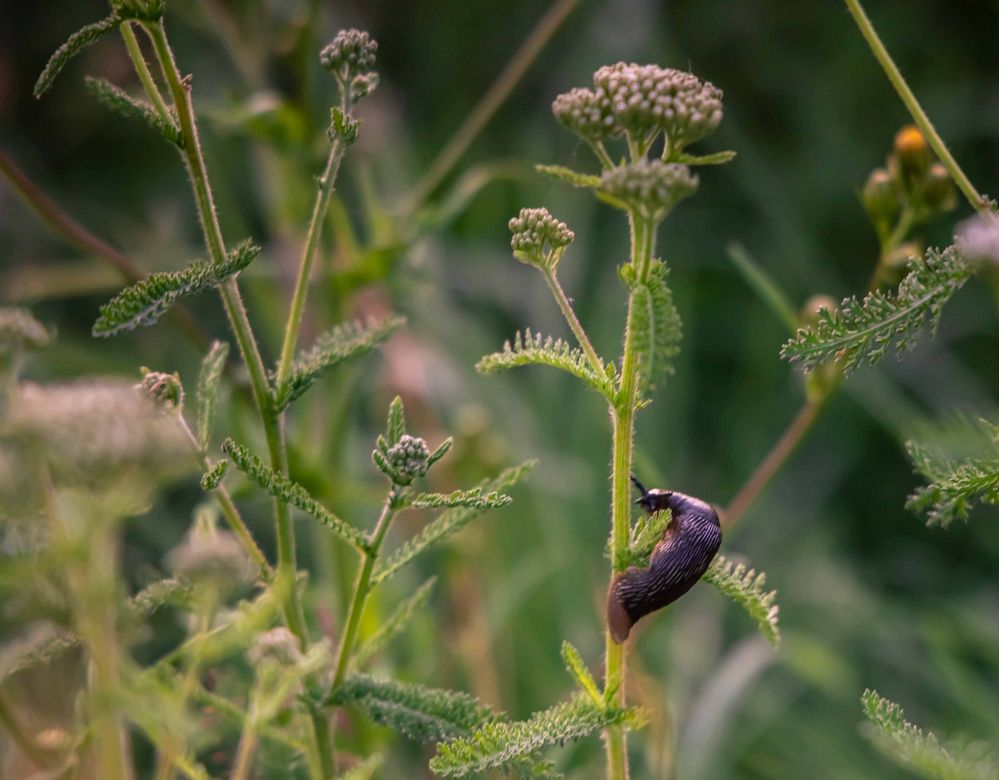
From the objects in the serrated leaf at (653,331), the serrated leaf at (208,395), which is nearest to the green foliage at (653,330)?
the serrated leaf at (653,331)

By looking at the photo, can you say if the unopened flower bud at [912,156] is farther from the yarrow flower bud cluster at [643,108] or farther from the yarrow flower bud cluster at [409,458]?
the yarrow flower bud cluster at [409,458]

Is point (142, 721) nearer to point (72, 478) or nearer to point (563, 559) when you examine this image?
point (72, 478)

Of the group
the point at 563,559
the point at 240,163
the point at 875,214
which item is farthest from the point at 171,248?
the point at 875,214

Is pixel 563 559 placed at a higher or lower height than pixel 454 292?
lower

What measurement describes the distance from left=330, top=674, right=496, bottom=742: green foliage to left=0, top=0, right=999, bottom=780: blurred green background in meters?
0.51

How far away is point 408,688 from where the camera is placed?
1.78 feet

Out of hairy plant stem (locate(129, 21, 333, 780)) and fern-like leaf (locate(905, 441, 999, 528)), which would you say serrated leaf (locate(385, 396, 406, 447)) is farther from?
fern-like leaf (locate(905, 441, 999, 528))

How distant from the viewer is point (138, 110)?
19.0 inches

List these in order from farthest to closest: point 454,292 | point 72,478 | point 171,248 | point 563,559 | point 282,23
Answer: point 454,292
point 171,248
point 563,559
point 282,23
point 72,478

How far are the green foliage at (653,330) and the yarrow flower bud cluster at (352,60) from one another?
18 cm

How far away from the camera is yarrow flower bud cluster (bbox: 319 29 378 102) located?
516 millimetres

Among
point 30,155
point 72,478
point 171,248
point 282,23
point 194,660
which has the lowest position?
point 194,660

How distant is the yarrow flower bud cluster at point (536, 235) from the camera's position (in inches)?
20.3

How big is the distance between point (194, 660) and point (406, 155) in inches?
69.1
